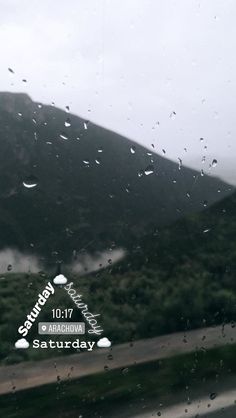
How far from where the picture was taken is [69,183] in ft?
9.86

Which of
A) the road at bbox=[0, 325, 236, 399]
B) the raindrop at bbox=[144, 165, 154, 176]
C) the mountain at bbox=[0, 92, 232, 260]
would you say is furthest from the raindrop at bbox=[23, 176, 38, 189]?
the road at bbox=[0, 325, 236, 399]

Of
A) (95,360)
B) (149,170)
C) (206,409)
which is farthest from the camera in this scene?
(206,409)

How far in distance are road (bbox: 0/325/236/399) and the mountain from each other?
43cm

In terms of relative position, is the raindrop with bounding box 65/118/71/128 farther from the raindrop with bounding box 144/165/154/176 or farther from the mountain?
the raindrop with bounding box 144/165/154/176

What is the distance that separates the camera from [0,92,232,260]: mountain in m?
2.94

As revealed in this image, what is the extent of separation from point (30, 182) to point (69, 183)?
163mm

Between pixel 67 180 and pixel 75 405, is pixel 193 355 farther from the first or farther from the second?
pixel 67 180

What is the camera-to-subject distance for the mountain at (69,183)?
294 cm

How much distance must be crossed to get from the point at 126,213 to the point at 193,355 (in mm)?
697

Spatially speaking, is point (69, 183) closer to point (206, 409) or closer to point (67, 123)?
point (67, 123)

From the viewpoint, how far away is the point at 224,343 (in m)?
3.19

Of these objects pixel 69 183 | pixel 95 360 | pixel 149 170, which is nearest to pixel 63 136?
pixel 69 183

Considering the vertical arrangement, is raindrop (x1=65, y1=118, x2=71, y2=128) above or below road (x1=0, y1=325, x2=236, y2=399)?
above

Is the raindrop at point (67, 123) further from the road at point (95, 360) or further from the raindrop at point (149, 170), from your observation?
the road at point (95, 360)
